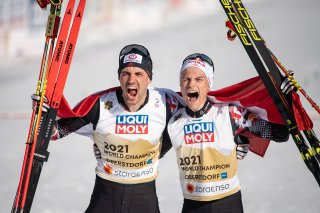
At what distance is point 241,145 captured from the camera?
443cm

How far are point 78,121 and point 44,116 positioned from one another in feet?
1.44

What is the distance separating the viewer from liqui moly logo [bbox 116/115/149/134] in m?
4.32

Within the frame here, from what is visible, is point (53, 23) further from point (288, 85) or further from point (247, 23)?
point (288, 85)

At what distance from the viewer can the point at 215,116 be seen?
168 inches

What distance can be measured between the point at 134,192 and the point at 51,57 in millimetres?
1356

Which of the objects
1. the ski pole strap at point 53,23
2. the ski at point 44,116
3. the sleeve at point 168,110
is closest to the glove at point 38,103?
the ski at point 44,116

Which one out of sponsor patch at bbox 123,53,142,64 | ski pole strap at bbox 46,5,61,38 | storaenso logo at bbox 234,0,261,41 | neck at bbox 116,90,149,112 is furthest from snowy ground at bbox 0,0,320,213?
ski pole strap at bbox 46,5,61,38

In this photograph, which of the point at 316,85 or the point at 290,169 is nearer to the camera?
the point at 290,169

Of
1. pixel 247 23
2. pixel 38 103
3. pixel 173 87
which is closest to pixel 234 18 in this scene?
pixel 247 23

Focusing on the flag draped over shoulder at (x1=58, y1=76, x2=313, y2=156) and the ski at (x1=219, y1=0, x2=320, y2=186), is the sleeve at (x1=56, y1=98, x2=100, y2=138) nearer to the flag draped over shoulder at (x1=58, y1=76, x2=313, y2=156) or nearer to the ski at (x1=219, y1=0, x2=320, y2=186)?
the flag draped over shoulder at (x1=58, y1=76, x2=313, y2=156)

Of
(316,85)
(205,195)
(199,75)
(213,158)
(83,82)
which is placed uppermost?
(83,82)

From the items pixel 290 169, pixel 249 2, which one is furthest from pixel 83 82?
pixel 290 169

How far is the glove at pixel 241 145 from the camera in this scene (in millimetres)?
4379

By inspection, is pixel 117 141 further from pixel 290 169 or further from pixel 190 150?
pixel 290 169
